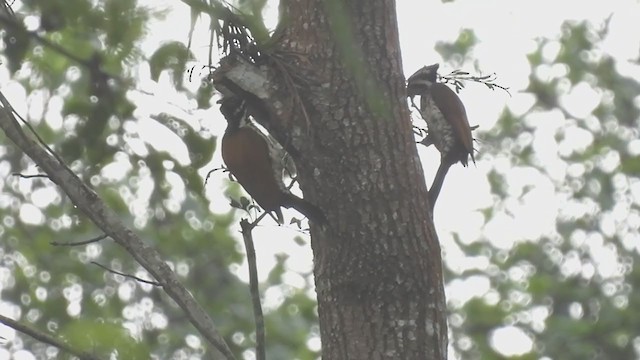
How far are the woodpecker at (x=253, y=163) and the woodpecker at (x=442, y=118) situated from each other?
41 centimetres

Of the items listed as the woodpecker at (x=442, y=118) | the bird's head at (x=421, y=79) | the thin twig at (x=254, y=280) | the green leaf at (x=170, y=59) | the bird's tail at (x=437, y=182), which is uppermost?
the bird's head at (x=421, y=79)

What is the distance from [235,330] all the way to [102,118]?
351cm

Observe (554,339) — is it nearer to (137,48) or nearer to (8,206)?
(8,206)

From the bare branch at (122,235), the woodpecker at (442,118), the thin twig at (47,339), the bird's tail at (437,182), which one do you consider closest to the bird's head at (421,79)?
the woodpecker at (442,118)

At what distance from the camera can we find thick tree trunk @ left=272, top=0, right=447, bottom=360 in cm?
213

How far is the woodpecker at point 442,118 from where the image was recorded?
2844 millimetres

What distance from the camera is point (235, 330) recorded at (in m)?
5.08

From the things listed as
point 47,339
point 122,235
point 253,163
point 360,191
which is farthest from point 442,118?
point 47,339

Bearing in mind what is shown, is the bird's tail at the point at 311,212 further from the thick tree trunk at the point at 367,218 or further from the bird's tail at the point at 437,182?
the bird's tail at the point at 437,182

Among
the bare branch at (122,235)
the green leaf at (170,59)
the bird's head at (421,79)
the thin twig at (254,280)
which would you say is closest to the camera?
the green leaf at (170,59)

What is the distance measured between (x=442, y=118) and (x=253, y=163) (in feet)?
1.70

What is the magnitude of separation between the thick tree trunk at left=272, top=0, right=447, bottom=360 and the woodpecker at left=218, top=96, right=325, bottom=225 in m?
0.37

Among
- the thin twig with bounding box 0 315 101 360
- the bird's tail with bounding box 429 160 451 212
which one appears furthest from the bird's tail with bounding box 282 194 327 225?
the thin twig with bounding box 0 315 101 360

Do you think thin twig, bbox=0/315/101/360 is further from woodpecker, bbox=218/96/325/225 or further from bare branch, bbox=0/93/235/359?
woodpecker, bbox=218/96/325/225
